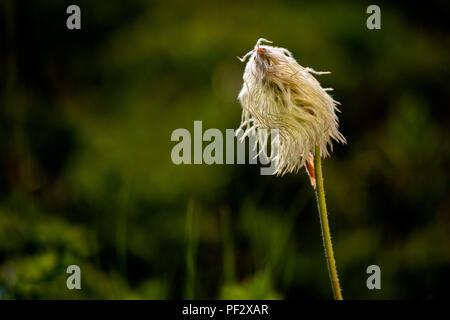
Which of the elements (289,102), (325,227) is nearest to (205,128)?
(289,102)

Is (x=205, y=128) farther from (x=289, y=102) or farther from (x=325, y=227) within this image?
(x=325, y=227)

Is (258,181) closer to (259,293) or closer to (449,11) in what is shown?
(259,293)

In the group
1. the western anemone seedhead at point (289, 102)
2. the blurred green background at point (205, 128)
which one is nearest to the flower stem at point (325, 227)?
the western anemone seedhead at point (289, 102)

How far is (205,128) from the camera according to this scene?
2377mm

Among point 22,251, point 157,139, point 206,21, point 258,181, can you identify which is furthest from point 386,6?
point 22,251

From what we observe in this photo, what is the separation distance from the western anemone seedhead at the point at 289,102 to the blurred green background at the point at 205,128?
0.70 meters

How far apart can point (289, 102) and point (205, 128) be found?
136 centimetres

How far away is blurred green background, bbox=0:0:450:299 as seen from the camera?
212cm

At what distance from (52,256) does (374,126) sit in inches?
74.3

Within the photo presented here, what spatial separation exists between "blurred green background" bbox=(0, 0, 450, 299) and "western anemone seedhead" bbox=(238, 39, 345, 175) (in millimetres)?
696

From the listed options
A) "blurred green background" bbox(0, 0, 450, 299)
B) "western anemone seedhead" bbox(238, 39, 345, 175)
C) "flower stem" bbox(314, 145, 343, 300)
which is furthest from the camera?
"blurred green background" bbox(0, 0, 450, 299)

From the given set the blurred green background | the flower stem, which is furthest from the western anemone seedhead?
the blurred green background

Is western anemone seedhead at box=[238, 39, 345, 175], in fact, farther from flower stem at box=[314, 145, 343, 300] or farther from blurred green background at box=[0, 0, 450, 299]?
blurred green background at box=[0, 0, 450, 299]

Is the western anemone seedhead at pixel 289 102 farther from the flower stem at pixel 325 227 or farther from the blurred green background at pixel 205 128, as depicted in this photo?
the blurred green background at pixel 205 128
